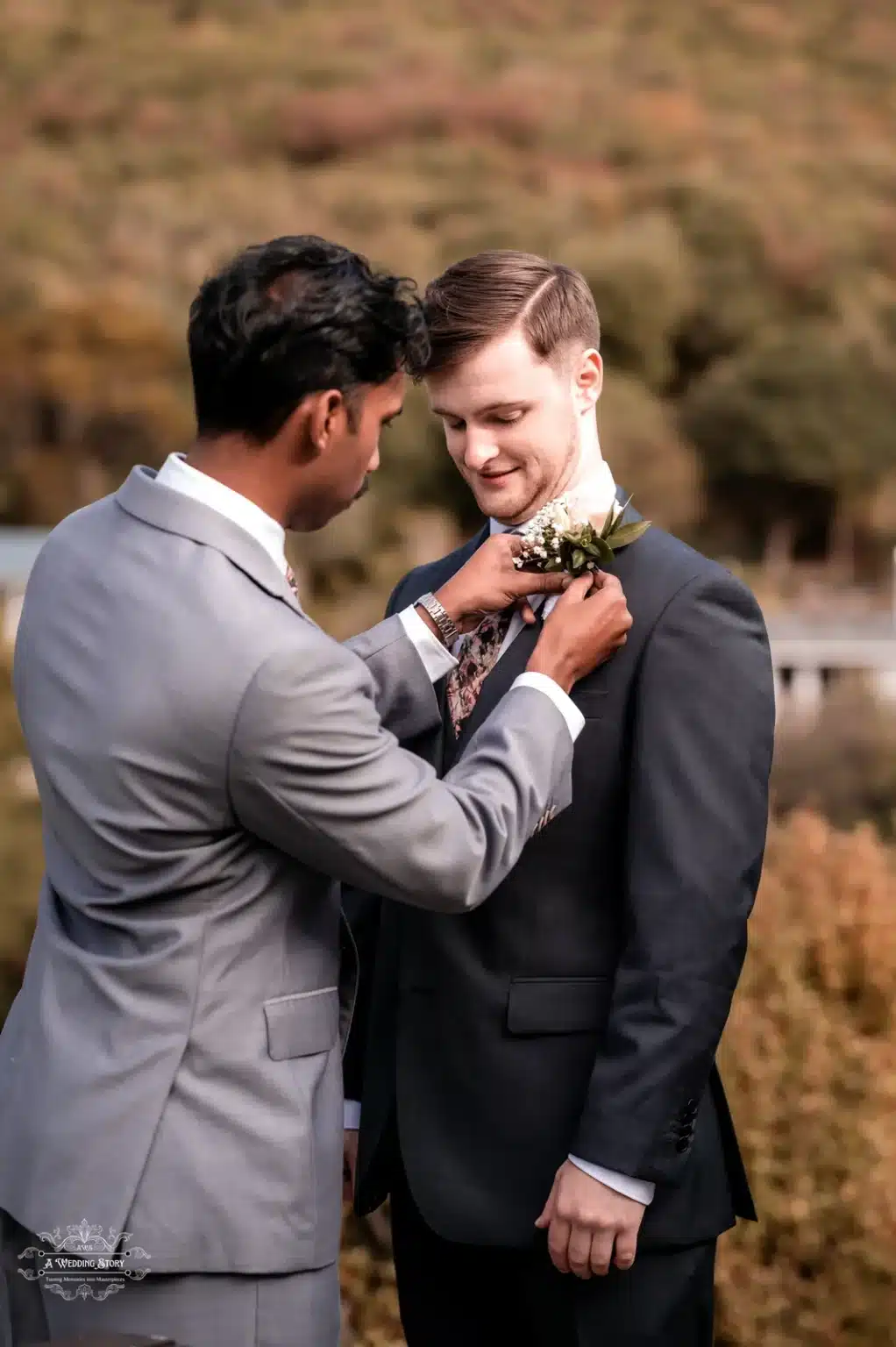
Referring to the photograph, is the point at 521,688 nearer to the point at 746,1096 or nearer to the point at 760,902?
the point at 746,1096

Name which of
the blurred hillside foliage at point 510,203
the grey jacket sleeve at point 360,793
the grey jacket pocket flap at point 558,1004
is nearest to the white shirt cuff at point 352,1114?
the grey jacket pocket flap at point 558,1004

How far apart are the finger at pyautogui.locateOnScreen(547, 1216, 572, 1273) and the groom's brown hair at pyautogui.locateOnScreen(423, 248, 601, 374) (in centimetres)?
136

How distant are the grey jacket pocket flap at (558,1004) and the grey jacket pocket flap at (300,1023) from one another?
367mm

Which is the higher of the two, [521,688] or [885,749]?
[521,688]

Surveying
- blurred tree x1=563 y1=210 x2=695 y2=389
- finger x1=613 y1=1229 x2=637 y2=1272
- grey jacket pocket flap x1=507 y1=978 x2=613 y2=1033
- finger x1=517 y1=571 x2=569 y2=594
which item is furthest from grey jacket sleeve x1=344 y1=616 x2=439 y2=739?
blurred tree x1=563 y1=210 x2=695 y2=389

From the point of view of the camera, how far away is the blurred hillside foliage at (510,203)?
39562 millimetres

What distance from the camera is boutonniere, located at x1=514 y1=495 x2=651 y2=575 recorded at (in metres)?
2.37

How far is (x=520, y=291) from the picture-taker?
252 cm

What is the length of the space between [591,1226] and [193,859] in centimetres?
84

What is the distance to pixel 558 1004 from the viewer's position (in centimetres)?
242

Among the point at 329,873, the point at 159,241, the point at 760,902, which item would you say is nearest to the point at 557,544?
the point at 329,873

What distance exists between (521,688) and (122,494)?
2.07 ft

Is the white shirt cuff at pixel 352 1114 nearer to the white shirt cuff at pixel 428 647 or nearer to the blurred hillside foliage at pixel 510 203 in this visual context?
the white shirt cuff at pixel 428 647

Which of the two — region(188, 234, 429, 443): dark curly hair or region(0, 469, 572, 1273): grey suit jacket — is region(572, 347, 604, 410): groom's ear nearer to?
region(188, 234, 429, 443): dark curly hair
